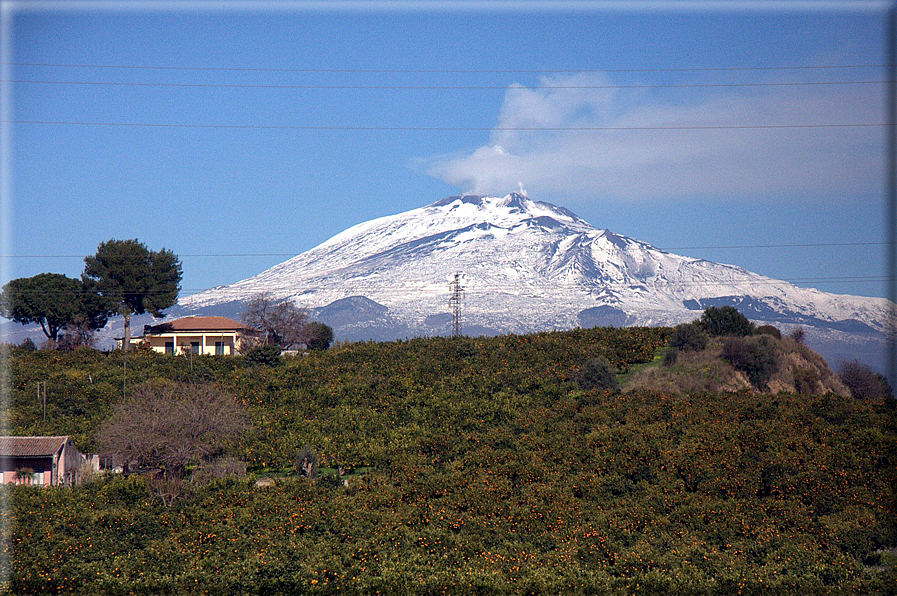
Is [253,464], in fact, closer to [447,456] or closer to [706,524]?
[447,456]

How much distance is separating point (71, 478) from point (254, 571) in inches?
642

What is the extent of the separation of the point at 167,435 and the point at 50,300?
42.5 m

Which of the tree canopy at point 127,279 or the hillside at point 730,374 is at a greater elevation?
the tree canopy at point 127,279

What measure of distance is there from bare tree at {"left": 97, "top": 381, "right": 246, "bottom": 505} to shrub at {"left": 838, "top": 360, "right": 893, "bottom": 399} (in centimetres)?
3657

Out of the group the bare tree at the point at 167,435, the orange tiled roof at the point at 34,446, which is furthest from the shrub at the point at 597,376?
the orange tiled roof at the point at 34,446

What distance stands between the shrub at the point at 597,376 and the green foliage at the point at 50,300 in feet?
153

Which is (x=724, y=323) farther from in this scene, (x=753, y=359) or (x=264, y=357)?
(x=264, y=357)

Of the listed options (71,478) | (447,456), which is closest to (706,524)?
(447,456)

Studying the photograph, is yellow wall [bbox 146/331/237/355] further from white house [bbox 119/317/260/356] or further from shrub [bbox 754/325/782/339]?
shrub [bbox 754/325/782/339]

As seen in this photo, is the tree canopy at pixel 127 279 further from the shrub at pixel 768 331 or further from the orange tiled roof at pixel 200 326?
the shrub at pixel 768 331

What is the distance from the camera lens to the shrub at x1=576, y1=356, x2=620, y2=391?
1604 inches

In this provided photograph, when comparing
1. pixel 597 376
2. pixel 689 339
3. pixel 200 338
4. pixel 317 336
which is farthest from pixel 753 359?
pixel 200 338

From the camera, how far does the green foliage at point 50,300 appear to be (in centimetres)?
6488

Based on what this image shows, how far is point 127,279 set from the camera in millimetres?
68000
